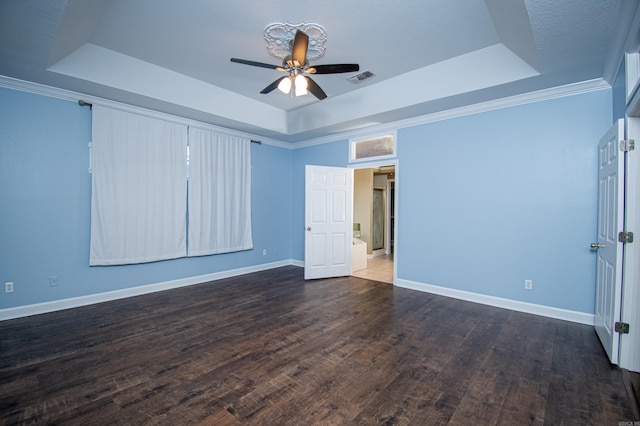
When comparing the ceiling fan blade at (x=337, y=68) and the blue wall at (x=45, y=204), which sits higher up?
the ceiling fan blade at (x=337, y=68)

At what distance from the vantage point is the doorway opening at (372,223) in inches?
244

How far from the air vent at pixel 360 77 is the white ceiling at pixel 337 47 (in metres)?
0.11

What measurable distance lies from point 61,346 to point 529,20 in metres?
5.16

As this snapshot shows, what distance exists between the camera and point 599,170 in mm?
3240

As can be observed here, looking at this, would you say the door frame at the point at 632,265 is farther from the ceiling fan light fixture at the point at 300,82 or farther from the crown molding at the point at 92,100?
the crown molding at the point at 92,100

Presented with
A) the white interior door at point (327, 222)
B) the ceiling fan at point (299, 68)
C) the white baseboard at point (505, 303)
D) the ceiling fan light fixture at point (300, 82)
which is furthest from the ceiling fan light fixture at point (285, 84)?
the white baseboard at point (505, 303)

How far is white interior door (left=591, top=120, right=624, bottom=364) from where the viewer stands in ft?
7.97

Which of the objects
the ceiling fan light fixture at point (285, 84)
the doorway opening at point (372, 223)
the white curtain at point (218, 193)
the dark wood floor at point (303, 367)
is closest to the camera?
the dark wood floor at point (303, 367)

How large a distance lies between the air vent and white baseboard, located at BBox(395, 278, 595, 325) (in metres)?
3.31

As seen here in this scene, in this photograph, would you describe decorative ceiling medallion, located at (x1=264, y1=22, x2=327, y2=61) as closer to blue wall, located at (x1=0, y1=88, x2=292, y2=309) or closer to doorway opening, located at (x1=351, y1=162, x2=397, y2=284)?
doorway opening, located at (x1=351, y1=162, x2=397, y2=284)

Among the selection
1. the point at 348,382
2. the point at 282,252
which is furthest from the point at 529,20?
the point at 282,252

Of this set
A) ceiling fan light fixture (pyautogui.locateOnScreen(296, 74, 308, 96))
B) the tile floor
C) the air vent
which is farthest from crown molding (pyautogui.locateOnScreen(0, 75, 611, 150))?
the tile floor

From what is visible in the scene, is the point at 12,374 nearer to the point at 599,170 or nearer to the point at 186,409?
the point at 186,409

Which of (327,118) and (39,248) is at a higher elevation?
(327,118)
